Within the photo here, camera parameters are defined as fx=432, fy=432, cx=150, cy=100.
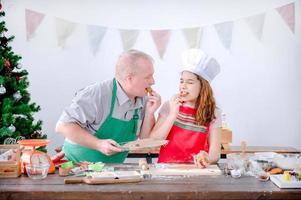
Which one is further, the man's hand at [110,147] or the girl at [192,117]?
the girl at [192,117]

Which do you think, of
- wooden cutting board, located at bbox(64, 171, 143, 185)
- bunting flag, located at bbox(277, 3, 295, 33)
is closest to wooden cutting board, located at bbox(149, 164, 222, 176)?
wooden cutting board, located at bbox(64, 171, 143, 185)

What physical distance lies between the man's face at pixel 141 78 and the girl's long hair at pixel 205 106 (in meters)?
0.34

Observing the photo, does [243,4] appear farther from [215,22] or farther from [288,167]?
[288,167]

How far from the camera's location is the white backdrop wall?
4.73m

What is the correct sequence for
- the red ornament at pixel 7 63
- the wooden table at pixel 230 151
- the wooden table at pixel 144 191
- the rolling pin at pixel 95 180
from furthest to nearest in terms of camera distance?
the wooden table at pixel 230 151
the red ornament at pixel 7 63
the rolling pin at pixel 95 180
the wooden table at pixel 144 191

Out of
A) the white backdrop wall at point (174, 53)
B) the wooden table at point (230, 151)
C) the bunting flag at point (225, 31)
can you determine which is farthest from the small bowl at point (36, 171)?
the bunting flag at point (225, 31)

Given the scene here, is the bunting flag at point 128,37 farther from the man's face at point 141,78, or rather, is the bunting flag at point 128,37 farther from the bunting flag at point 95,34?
the man's face at point 141,78

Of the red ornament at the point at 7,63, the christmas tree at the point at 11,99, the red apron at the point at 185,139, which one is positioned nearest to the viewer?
the red apron at the point at 185,139

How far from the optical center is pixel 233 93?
15.7ft

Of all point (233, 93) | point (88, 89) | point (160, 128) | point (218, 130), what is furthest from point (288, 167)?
point (233, 93)

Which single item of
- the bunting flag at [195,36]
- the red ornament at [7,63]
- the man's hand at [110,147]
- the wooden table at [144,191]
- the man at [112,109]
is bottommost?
the wooden table at [144,191]

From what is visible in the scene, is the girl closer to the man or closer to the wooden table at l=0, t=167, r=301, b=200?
the man

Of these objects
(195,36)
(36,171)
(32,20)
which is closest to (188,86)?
(36,171)

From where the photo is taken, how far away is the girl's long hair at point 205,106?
2.67 metres
